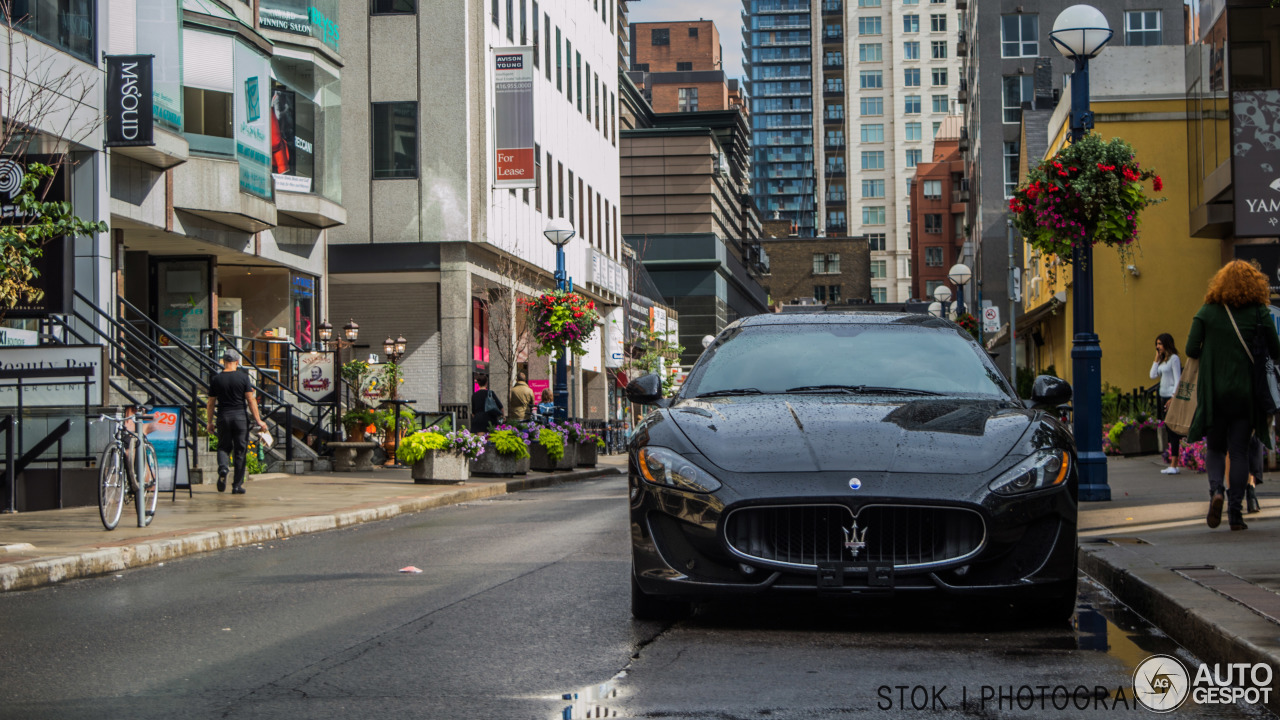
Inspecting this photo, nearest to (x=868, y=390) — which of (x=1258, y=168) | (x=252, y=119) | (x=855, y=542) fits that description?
(x=855, y=542)

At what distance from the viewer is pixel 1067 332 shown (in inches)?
1433

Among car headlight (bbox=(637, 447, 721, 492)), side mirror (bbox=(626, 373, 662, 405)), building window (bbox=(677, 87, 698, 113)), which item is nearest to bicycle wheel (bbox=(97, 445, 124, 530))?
side mirror (bbox=(626, 373, 662, 405))

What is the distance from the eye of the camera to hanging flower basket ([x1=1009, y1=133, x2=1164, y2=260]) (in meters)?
13.2

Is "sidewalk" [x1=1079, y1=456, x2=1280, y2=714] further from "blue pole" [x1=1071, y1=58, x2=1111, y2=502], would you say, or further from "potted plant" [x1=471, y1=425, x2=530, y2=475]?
"potted plant" [x1=471, y1=425, x2=530, y2=475]

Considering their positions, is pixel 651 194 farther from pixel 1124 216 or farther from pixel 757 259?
pixel 1124 216

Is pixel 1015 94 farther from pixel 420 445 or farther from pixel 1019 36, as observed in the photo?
pixel 420 445

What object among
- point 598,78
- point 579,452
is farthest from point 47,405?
point 598,78

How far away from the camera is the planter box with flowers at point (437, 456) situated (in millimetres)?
19922

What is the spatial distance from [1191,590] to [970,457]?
139 cm

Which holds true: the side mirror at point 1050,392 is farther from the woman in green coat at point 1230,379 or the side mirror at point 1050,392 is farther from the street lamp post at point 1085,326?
the street lamp post at point 1085,326

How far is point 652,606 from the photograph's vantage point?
6559mm

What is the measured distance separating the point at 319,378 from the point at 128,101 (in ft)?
26.9

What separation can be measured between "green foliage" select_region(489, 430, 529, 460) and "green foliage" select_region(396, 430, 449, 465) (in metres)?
1.49

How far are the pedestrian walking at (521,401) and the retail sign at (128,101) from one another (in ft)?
28.6
